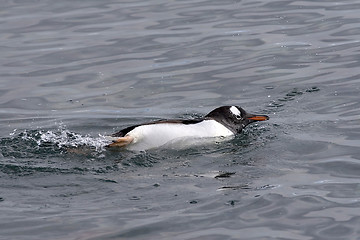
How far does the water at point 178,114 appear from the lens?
8609 millimetres

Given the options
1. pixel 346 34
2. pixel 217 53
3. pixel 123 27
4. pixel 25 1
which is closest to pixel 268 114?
pixel 217 53

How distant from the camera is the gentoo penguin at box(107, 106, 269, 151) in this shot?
11109 mm

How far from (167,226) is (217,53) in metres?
8.08

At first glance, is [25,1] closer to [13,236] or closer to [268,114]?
[268,114]

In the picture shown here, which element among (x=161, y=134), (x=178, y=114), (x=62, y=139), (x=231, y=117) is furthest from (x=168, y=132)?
(x=178, y=114)

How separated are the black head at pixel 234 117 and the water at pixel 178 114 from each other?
175mm

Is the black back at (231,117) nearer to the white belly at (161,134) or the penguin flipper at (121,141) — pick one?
the white belly at (161,134)

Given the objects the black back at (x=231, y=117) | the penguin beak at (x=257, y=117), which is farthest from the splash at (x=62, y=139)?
the penguin beak at (x=257, y=117)

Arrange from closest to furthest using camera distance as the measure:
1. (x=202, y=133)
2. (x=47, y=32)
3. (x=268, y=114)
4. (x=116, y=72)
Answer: (x=202, y=133) < (x=268, y=114) < (x=116, y=72) < (x=47, y=32)

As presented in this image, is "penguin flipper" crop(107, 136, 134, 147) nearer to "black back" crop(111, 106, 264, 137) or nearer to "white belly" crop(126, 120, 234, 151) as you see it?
"white belly" crop(126, 120, 234, 151)

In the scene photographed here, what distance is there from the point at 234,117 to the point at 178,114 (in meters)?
1.23

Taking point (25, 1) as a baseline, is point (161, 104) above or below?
below

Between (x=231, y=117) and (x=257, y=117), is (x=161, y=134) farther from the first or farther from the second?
(x=257, y=117)

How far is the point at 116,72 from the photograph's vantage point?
15.3m
